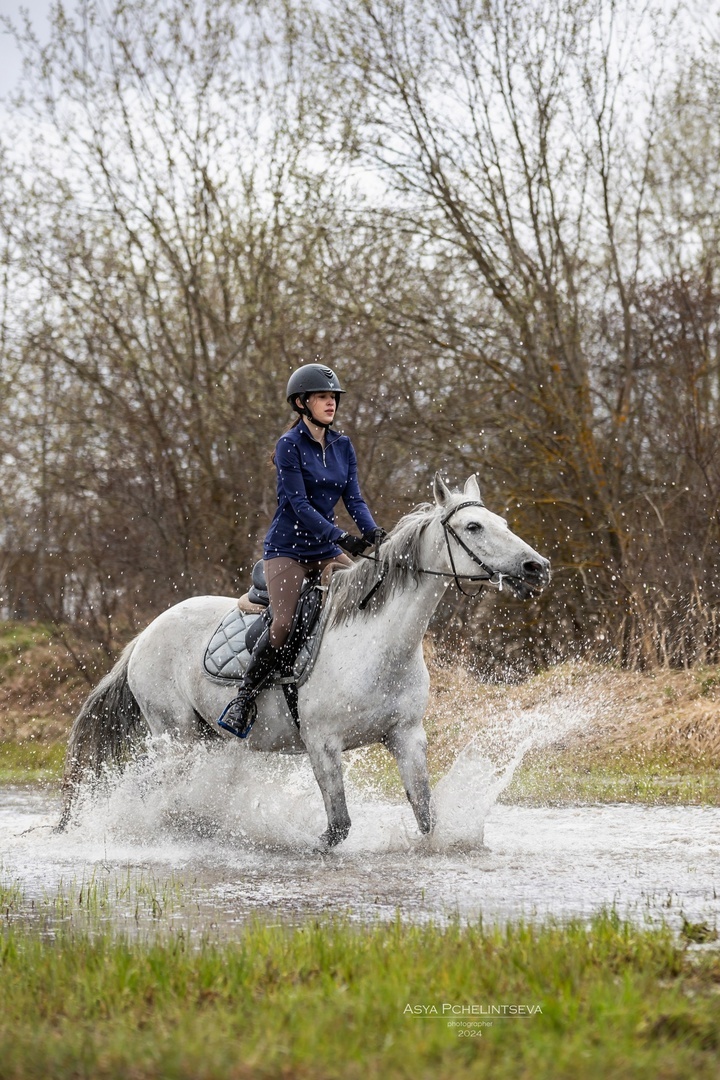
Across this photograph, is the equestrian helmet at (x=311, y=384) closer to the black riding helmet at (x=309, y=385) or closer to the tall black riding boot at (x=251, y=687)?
the black riding helmet at (x=309, y=385)

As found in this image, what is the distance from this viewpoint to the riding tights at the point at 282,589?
24.4 ft

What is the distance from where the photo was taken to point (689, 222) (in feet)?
58.7

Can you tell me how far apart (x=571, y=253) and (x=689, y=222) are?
7.70ft

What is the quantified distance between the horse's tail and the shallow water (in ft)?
1.39

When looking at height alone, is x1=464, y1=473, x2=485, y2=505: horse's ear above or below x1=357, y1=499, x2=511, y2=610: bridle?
above

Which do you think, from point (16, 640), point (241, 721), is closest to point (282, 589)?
point (241, 721)

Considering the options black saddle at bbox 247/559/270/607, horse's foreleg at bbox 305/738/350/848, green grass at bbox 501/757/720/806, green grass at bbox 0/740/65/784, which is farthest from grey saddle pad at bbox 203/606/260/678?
green grass at bbox 0/740/65/784

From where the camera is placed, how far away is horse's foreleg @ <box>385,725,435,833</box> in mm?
7176

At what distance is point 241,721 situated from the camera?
300 inches

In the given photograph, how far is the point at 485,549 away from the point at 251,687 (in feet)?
5.90

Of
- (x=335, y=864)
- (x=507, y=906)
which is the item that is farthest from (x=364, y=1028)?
(x=335, y=864)

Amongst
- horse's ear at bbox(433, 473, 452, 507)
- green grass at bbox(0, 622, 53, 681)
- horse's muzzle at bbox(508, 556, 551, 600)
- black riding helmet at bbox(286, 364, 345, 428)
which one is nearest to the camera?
horse's muzzle at bbox(508, 556, 551, 600)

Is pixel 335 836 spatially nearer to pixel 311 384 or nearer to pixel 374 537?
pixel 374 537

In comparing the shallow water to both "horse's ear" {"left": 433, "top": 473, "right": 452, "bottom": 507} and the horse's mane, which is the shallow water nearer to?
the horse's mane
